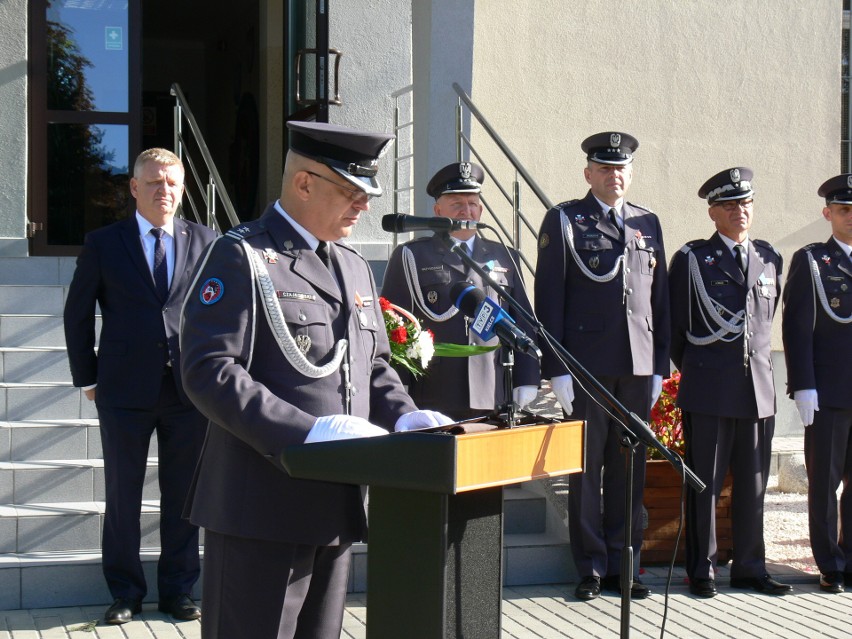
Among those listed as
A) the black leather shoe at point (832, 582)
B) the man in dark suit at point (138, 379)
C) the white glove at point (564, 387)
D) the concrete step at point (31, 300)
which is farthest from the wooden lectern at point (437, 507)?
the concrete step at point (31, 300)

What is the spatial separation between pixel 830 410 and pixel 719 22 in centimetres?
477

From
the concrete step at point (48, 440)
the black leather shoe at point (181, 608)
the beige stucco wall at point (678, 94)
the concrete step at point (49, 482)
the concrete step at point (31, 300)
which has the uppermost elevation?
the beige stucco wall at point (678, 94)

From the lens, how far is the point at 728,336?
6.00 metres

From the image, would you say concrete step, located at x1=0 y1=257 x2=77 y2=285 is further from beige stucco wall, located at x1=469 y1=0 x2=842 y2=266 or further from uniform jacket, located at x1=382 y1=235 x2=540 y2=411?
beige stucco wall, located at x1=469 y1=0 x2=842 y2=266

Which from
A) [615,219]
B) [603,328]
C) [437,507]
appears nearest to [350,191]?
[437,507]

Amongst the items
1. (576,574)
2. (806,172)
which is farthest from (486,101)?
(576,574)

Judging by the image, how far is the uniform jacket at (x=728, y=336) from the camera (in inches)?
233

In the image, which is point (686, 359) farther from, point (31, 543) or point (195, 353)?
point (195, 353)

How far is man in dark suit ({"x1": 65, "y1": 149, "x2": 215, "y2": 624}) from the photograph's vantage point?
5.07m

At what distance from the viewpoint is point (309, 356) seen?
291 centimetres

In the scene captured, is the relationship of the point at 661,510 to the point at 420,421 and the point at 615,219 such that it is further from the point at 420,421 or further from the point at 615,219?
the point at 420,421

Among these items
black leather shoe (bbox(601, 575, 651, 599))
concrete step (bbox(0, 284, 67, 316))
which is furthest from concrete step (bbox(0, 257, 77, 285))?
black leather shoe (bbox(601, 575, 651, 599))

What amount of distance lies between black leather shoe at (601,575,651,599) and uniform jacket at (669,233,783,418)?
90 centimetres

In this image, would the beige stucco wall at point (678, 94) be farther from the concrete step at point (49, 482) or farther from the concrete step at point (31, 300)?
the concrete step at point (49, 482)
